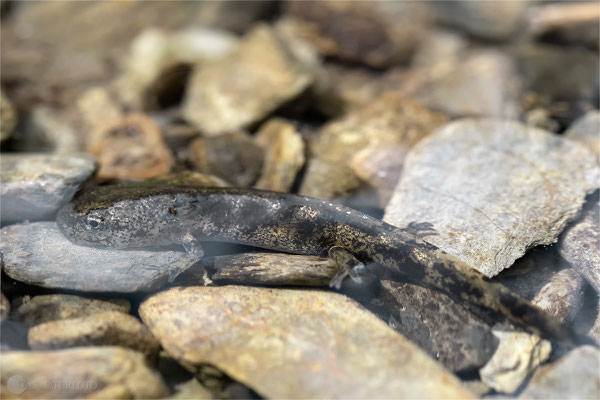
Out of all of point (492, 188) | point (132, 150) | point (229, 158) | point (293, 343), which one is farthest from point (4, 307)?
point (492, 188)

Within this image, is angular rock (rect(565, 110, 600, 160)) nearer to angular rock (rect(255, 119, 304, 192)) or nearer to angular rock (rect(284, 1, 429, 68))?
angular rock (rect(284, 1, 429, 68))

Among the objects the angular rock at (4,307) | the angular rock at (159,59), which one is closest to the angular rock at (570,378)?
the angular rock at (4,307)

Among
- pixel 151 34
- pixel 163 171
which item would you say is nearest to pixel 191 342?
pixel 163 171

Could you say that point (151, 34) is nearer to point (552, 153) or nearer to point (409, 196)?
point (409, 196)

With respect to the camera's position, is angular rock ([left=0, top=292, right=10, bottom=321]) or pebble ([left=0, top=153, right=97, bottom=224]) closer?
angular rock ([left=0, top=292, right=10, bottom=321])

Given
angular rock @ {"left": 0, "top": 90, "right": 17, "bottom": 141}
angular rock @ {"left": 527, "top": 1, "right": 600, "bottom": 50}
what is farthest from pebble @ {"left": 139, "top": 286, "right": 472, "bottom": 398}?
angular rock @ {"left": 527, "top": 1, "right": 600, "bottom": 50}

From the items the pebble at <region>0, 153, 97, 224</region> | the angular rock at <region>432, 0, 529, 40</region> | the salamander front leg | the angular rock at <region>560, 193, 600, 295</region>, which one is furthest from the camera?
the angular rock at <region>432, 0, 529, 40</region>

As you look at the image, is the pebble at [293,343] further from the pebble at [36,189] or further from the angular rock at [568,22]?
the angular rock at [568,22]
